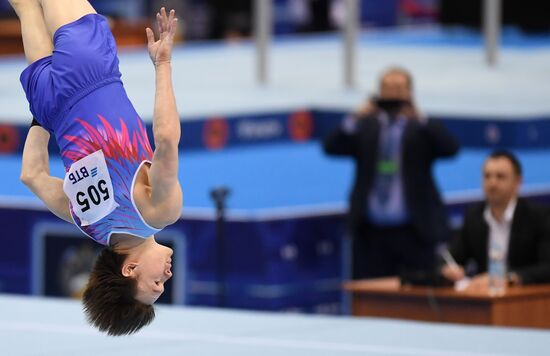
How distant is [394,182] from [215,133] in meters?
3.16

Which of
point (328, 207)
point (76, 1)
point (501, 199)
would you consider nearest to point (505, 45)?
point (328, 207)

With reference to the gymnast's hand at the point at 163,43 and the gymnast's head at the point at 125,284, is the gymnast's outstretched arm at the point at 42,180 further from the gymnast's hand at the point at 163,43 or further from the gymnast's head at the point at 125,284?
the gymnast's hand at the point at 163,43

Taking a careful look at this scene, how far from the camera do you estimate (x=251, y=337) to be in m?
7.38

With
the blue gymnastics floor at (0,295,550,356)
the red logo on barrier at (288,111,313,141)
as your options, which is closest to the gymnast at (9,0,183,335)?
the blue gymnastics floor at (0,295,550,356)

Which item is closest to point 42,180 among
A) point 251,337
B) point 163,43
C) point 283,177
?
point 163,43

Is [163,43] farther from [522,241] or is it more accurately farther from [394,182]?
[394,182]

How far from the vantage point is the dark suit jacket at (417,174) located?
339 inches

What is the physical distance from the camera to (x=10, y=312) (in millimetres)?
7953

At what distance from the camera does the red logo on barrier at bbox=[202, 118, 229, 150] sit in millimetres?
11547

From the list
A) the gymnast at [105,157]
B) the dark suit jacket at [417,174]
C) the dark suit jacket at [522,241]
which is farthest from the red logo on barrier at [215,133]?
the gymnast at [105,157]

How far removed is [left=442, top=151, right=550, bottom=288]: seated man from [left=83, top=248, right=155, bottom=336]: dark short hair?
2.43m

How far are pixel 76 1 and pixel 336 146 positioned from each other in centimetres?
271

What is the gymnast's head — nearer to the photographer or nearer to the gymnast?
the gymnast

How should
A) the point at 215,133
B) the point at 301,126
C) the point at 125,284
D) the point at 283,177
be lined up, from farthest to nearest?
1. the point at 301,126
2. the point at 215,133
3. the point at 283,177
4. the point at 125,284
